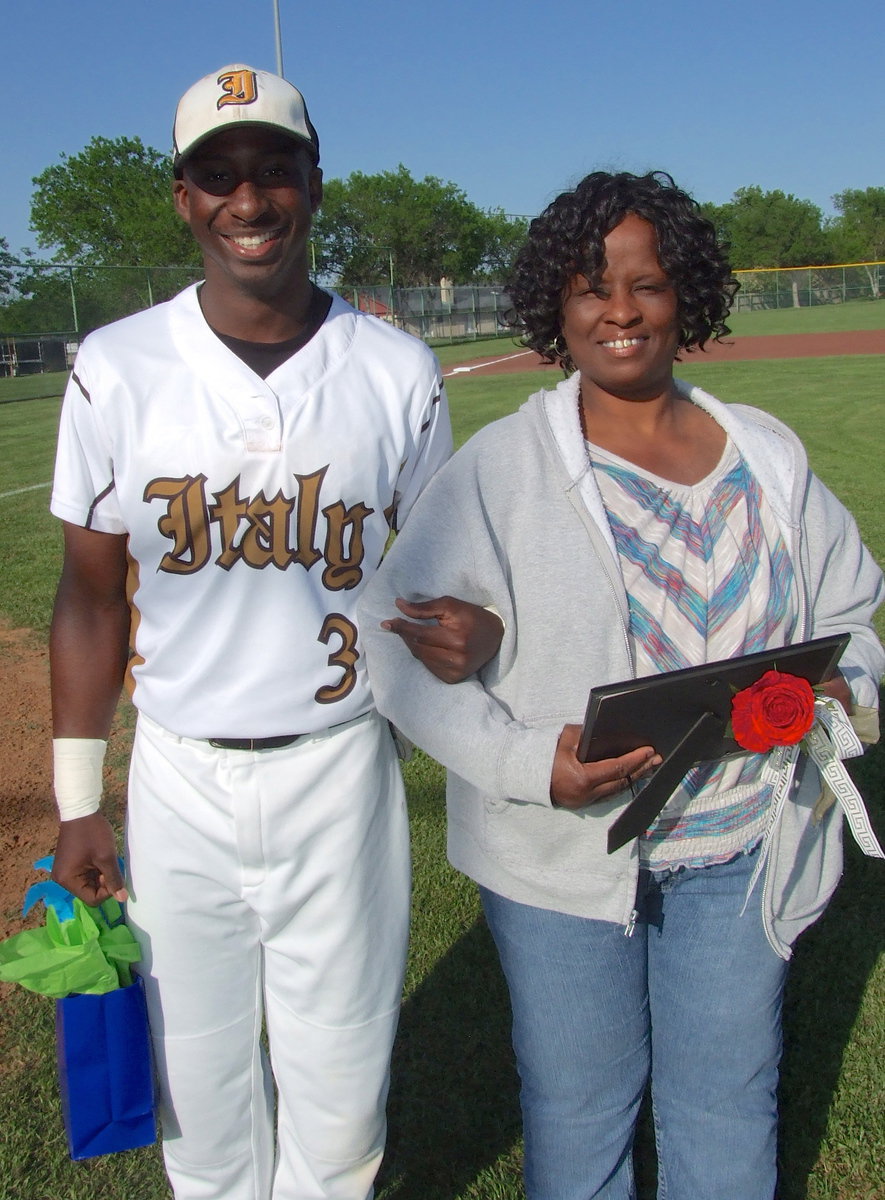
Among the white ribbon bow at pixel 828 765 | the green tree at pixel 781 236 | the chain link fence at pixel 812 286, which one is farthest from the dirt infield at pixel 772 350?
the green tree at pixel 781 236

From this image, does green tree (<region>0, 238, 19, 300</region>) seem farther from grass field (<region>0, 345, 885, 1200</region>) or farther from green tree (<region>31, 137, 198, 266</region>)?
green tree (<region>31, 137, 198, 266</region>)

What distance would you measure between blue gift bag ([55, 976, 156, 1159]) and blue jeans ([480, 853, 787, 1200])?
672 mm

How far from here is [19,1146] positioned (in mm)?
2734

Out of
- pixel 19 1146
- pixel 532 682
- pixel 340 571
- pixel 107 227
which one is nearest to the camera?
pixel 532 682

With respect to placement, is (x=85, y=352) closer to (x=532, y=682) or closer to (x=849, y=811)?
(x=532, y=682)

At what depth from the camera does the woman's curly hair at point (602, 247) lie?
188 cm

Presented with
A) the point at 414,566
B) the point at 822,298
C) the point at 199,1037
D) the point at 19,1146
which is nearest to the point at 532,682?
the point at 414,566


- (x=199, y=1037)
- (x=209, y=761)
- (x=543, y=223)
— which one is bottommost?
(x=199, y=1037)

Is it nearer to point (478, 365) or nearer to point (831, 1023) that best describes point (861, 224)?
point (478, 365)

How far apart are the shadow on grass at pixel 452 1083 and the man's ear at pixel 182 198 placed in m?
2.30

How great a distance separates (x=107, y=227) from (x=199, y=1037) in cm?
7382

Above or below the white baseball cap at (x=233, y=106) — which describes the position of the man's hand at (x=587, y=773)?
below

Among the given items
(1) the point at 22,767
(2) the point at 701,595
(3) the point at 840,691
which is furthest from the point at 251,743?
(1) the point at 22,767

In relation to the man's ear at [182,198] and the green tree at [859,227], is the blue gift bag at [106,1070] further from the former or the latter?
the green tree at [859,227]
